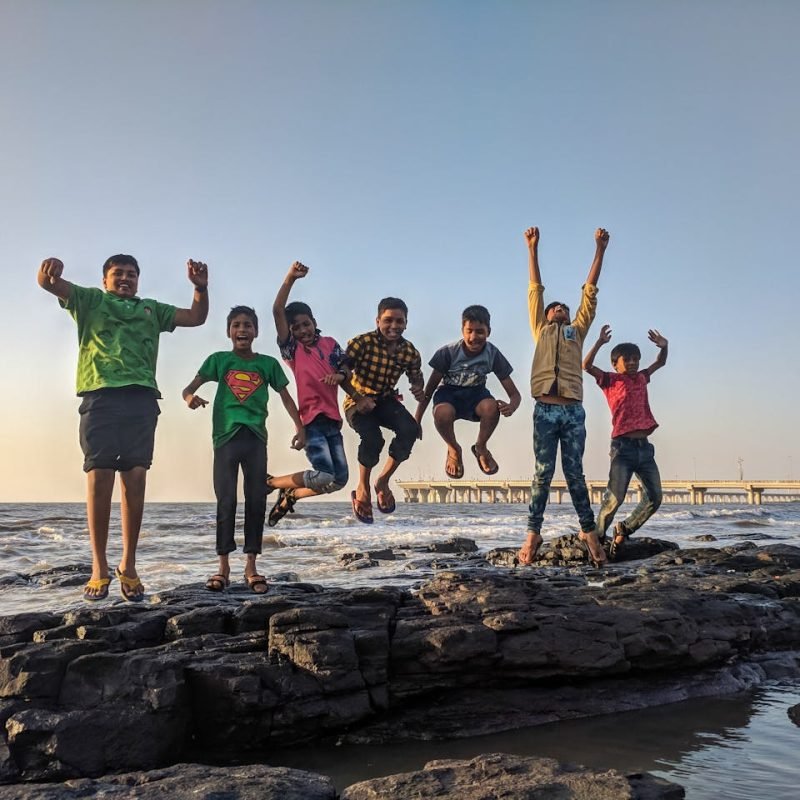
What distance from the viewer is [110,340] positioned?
553 centimetres

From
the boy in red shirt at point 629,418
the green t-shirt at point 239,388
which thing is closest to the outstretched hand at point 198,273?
the green t-shirt at point 239,388

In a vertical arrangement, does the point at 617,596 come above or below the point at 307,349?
below

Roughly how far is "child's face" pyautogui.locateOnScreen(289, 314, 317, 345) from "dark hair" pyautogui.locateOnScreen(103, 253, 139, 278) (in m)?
1.35

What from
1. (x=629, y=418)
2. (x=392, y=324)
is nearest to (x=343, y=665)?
(x=392, y=324)

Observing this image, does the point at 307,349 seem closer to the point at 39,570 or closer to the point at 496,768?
the point at 496,768

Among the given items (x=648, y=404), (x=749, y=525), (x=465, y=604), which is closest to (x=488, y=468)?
(x=465, y=604)

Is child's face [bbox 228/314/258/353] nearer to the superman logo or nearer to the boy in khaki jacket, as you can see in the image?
the superman logo

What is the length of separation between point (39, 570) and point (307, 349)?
756 centimetres

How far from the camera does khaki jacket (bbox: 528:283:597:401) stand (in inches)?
277

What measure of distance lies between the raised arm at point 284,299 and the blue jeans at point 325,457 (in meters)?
0.80

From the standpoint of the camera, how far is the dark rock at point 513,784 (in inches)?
105

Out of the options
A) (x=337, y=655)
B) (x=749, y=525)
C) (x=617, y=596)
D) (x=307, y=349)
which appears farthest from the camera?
(x=749, y=525)

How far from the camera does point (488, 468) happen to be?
669cm

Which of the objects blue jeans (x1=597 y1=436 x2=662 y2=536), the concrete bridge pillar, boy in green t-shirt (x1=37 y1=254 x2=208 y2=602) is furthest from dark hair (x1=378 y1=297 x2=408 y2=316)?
the concrete bridge pillar
